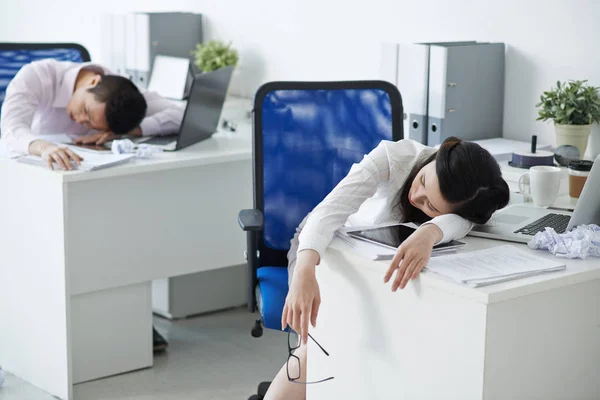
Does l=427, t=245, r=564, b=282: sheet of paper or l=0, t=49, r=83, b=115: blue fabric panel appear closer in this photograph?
l=427, t=245, r=564, b=282: sheet of paper

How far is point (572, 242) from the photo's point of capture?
178 centimetres

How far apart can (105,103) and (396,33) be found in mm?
1149

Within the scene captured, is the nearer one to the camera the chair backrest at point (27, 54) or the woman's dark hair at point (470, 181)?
the woman's dark hair at point (470, 181)

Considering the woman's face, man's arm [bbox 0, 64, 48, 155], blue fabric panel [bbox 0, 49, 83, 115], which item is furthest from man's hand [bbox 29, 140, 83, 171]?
the woman's face

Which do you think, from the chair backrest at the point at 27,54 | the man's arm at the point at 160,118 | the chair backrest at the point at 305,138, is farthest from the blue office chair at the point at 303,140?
the chair backrest at the point at 27,54

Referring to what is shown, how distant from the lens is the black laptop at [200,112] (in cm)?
297

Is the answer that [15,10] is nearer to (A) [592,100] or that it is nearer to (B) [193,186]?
(B) [193,186]

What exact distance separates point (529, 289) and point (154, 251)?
163cm

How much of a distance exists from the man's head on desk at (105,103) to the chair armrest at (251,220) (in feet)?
2.81

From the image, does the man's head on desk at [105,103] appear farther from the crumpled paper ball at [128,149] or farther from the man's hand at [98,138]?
the crumpled paper ball at [128,149]

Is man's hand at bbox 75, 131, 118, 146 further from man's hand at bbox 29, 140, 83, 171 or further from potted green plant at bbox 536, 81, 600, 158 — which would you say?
potted green plant at bbox 536, 81, 600, 158

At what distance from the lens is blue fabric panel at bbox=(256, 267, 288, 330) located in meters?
2.31

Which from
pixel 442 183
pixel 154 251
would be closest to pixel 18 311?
pixel 154 251

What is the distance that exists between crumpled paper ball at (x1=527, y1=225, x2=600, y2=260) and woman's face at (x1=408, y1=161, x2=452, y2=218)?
21cm
